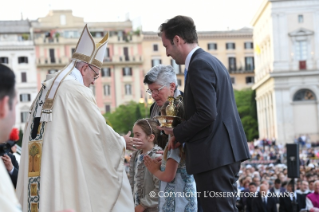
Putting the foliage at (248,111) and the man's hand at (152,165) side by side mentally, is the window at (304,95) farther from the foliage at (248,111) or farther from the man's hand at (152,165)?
the man's hand at (152,165)

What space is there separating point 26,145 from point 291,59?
2178 inches

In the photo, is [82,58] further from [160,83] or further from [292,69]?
[292,69]

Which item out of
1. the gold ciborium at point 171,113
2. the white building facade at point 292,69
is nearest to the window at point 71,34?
the white building facade at point 292,69

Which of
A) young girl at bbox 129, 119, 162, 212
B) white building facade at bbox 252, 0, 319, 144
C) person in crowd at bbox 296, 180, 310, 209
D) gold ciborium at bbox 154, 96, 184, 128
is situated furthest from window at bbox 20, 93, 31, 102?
gold ciborium at bbox 154, 96, 184, 128

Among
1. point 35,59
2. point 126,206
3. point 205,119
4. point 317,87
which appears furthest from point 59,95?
point 35,59

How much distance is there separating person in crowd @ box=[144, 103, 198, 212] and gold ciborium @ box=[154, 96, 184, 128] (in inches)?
1.7

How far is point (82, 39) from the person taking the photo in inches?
269

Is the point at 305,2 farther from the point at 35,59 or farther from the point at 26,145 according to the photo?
the point at 26,145

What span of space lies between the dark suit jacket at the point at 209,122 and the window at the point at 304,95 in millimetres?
54485

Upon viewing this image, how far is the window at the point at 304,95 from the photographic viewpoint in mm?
58556

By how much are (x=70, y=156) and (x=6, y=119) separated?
3254 millimetres

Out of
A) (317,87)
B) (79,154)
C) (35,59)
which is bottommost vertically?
(79,154)

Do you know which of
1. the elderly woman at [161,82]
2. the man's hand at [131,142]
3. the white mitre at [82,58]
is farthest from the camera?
the elderly woman at [161,82]

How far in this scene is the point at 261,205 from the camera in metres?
15.1
